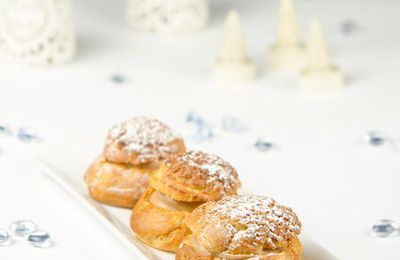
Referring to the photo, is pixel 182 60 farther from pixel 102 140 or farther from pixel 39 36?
pixel 102 140

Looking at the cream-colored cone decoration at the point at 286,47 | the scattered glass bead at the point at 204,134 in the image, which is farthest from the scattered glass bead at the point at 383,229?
the cream-colored cone decoration at the point at 286,47

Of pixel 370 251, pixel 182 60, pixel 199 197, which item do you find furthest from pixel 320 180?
pixel 182 60

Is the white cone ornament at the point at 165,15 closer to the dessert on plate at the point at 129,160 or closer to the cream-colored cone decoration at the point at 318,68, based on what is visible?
the cream-colored cone decoration at the point at 318,68

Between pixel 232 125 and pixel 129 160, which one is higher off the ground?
pixel 232 125

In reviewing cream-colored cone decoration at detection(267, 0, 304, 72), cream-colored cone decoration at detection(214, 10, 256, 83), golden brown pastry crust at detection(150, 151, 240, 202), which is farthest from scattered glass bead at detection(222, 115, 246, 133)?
golden brown pastry crust at detection(150, 151, 240, 202)

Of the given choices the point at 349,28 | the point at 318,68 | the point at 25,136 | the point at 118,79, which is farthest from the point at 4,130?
the point at 349,28

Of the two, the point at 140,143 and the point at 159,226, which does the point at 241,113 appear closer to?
the point at 140,143
